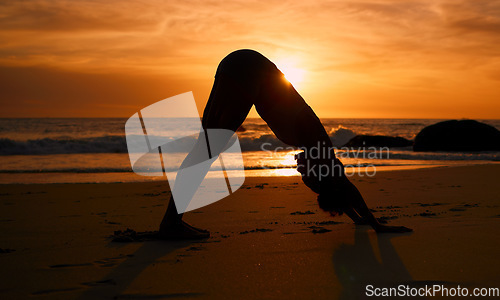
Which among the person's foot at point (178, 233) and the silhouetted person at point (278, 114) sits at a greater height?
the silhouetted person at point (278, 114)

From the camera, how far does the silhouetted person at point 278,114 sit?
10.4 feet

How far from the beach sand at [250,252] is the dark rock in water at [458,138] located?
1398cm

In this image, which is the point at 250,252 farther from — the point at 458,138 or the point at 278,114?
the point at 458,138

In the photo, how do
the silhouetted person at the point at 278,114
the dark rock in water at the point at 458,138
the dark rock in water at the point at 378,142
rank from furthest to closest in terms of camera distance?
1. the dark rock in water at the point at 378,142
2. the dark rock in water at the point at 458,138
3. the silhouetted person at the point at 278,114

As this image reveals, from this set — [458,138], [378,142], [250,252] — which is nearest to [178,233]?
[250,252]

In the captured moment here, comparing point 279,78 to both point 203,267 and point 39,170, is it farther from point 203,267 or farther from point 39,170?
point 39,170

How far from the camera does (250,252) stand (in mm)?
2906

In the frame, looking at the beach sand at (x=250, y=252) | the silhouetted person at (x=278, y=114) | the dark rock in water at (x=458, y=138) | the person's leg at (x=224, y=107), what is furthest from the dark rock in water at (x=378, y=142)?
the person's leg at (x=224, y=107)

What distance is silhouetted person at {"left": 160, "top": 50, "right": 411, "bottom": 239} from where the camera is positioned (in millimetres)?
3174

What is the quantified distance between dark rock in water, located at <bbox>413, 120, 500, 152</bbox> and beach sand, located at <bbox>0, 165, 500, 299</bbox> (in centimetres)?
1398

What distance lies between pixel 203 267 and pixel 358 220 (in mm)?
1595

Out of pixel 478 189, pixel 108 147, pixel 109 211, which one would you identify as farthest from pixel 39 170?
pixel 478 189

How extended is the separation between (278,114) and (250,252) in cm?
104

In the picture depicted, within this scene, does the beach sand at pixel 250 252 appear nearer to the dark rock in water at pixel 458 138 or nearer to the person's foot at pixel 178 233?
the person's foot at pixel 178 233
